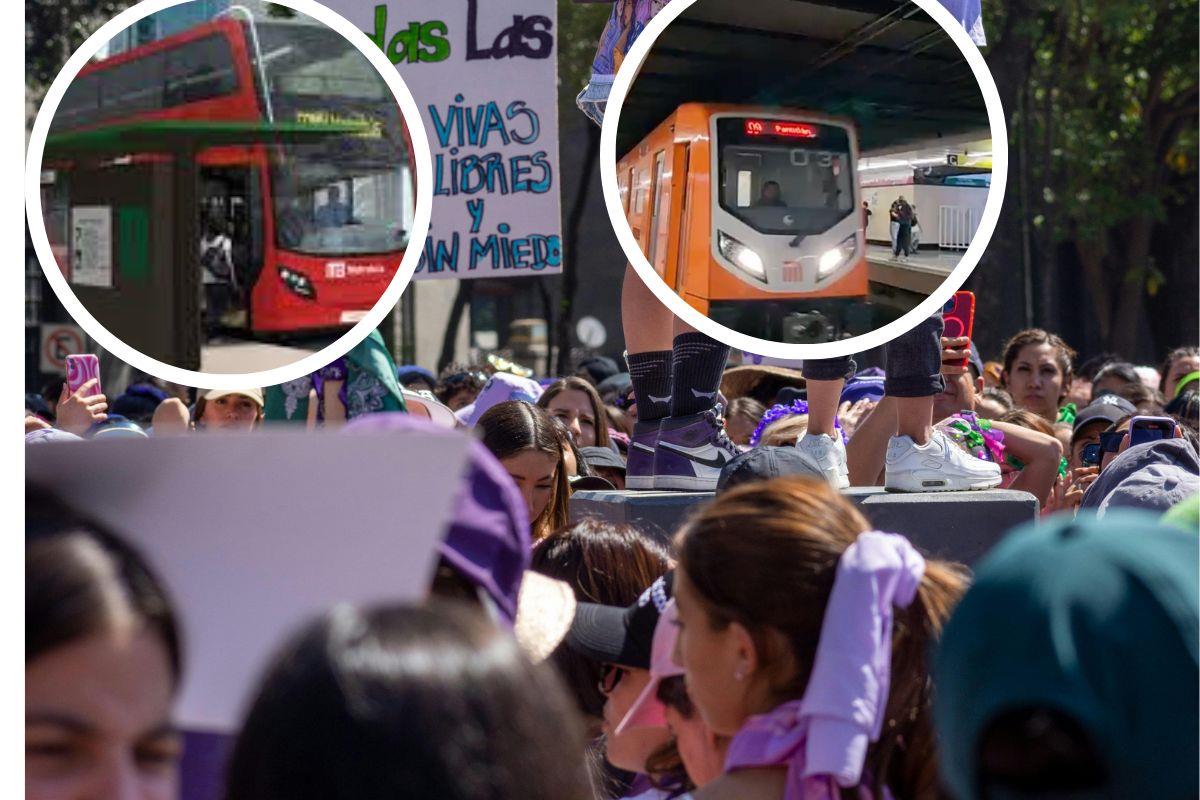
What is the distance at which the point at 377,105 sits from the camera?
316 cm

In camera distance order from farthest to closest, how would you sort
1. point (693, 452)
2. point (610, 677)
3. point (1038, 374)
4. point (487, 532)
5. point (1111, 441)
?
point (1038, 374), point (1111, 441), point (693, 452), point (610, 677), point (487, 532)

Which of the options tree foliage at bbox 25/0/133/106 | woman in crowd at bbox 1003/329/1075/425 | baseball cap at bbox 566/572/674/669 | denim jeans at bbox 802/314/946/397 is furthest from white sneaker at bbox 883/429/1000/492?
tree foliage at bbox 25/0/133/106

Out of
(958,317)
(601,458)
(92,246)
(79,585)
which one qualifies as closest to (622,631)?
(79,585)

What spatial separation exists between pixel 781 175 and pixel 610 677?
1.01m

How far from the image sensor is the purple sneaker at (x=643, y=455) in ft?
11.6

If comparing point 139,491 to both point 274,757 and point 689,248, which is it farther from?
point 689,248

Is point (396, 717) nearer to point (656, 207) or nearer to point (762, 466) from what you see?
point (762, 466)

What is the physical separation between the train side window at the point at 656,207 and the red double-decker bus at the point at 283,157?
490 millimetres

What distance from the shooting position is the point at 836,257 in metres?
2.96

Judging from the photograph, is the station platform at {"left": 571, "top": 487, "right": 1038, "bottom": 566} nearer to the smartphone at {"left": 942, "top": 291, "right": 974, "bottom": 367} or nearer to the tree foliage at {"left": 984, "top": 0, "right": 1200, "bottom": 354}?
the smartphone at {"left": 942, "top": 291, "right": 974, "bottom": 367}

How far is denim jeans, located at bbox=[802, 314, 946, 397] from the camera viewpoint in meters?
3.31

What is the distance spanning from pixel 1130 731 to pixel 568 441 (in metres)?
3.33

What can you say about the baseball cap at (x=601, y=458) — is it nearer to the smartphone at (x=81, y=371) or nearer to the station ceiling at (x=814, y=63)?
the smartphone at (x=81, y=371)

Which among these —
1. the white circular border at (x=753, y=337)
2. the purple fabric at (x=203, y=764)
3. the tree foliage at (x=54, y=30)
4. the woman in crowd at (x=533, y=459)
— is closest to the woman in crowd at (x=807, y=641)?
the purple fabric at (x=203, y=764)
